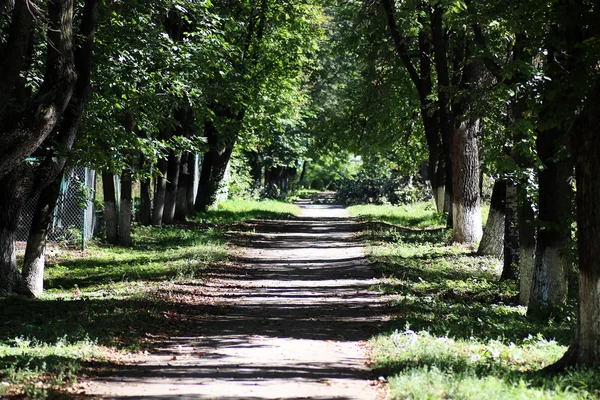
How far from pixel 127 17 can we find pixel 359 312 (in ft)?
26.7

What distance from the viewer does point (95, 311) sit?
11.6 m

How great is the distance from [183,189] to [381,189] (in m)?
27.9

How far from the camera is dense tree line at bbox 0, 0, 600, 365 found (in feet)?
31.8

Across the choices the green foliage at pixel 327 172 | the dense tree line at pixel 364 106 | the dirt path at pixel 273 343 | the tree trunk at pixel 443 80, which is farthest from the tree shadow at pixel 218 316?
the green foliage at pixel 327 172

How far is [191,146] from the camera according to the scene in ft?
63.2

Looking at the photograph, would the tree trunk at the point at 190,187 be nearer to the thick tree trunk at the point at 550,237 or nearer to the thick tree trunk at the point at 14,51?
the thick tree trunk at the point at 550,237

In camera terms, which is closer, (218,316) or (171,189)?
(218,316)

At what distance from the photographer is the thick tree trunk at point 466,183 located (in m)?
22.2

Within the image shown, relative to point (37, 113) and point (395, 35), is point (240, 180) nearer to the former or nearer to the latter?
point (395, 35)

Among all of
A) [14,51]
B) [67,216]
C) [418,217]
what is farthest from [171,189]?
[14,51]

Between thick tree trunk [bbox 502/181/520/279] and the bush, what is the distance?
30.7 m

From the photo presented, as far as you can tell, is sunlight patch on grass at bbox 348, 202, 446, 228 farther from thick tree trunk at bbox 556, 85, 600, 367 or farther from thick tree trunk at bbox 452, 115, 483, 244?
thick tree trunk at bbox 556, 85, 600, 367

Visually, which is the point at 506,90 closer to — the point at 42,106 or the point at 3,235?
the point at 42,106

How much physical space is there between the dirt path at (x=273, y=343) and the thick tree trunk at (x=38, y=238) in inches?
120
